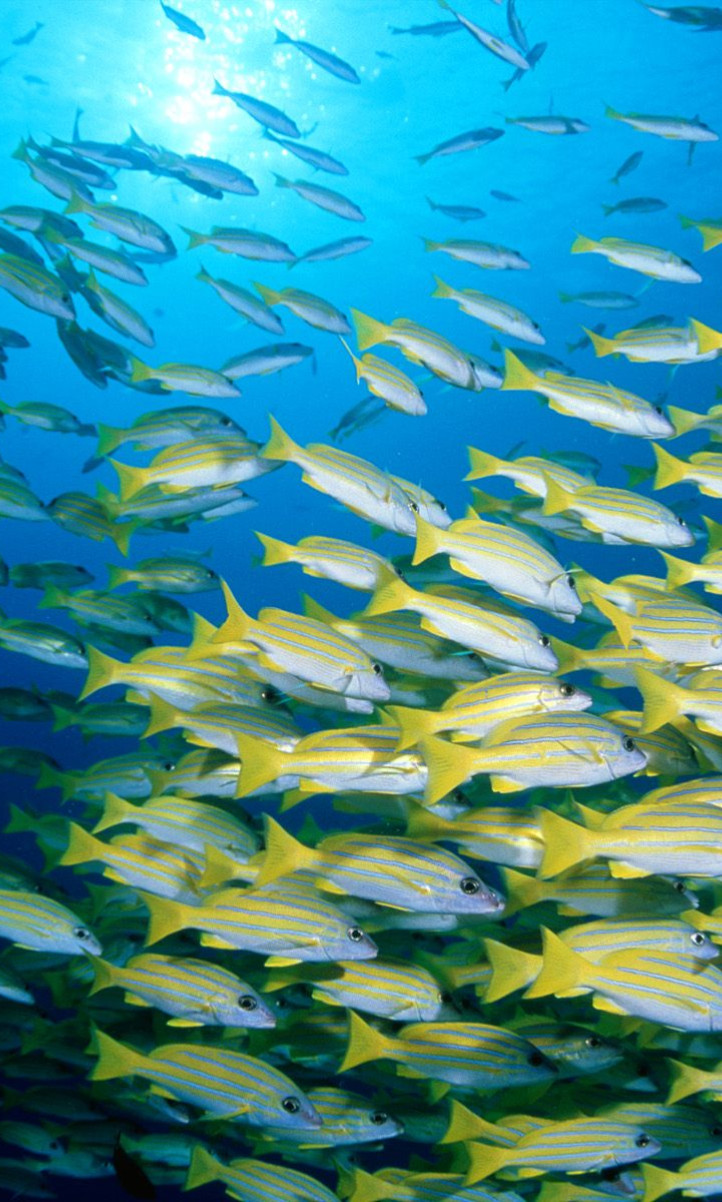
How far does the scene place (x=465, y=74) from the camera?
23344mm

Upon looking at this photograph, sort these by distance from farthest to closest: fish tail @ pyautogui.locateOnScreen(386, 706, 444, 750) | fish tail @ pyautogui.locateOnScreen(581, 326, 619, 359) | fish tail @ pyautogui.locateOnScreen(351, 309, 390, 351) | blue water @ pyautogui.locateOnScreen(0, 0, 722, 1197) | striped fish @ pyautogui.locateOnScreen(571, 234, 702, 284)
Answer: blue water @ pyautogui.locateOnScreen(0, 0, 722, 1197)
striped fish @ pyautogui.locateOnScreen(571, 234, 702, 284)
fish tail @ pyautogui.locateOnScreen(581, 326, 619, 359)
fish tail @ pyautogui.locateOnScreen(351, 309, 390, 351)
fish tail @ pyautogui.locateOnScreen(386, 706, 444, 750)

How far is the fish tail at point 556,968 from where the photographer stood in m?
2.77

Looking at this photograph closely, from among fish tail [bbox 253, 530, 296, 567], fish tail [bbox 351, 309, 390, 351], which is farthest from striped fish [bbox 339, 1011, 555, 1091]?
fish tail [bbox 351, 309, 390, 351]

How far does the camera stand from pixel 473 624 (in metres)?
3.14

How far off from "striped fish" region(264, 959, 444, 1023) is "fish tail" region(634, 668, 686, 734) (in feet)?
4.77

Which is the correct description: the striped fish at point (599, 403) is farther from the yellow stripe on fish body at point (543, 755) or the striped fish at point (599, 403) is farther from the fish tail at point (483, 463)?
the yellow stripe on fish body at point (543, 755)

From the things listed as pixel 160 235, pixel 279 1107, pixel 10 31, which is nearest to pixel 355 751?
pixel 279 1107

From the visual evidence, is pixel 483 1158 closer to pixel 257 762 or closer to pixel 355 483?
pixel 257 762

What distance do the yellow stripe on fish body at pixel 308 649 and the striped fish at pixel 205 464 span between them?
4.56ft

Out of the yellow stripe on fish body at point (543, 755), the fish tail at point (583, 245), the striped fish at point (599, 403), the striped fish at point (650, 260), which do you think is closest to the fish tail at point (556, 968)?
the yellow stripe on fish body at point (543, 755)

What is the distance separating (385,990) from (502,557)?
1.83m

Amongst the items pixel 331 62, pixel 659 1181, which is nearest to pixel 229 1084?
pixel 659 1181

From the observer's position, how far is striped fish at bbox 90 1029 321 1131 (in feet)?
11.3

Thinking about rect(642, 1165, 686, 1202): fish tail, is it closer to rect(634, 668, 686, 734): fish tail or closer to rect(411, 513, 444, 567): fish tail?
rect(634, 668, 686, 734): fish tail
